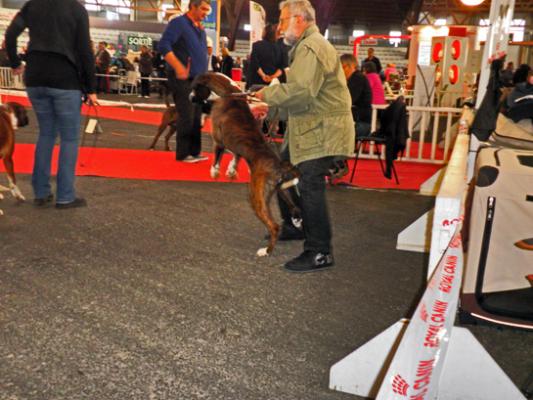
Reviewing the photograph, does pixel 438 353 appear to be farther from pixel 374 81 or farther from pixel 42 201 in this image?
pixel 374 81

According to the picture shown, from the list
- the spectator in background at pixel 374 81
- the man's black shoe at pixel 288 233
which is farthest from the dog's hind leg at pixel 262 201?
the spectator in background at pixel 374 81

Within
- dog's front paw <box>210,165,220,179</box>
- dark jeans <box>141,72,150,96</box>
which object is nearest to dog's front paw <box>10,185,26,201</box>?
dog's front paw <box>210,165,220,179</box>

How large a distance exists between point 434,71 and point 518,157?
433 inches

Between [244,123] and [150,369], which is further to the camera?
[244,123]

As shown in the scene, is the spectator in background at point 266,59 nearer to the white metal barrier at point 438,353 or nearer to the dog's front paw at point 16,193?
the dog's front paw at point 16,193

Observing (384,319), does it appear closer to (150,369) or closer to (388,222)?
(150,369)

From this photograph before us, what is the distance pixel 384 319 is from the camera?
10.6 ft

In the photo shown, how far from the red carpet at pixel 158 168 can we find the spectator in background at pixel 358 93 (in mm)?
782

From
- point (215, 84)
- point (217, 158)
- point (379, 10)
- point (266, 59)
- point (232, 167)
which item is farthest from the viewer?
point (379, 10)

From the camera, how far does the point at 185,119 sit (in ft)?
25.5

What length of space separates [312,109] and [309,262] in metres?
1.10

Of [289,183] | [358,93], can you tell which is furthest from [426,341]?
[358,93]

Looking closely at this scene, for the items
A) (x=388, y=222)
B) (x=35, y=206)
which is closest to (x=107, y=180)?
(x=35, y=206)

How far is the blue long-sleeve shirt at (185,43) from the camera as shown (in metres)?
7.21
